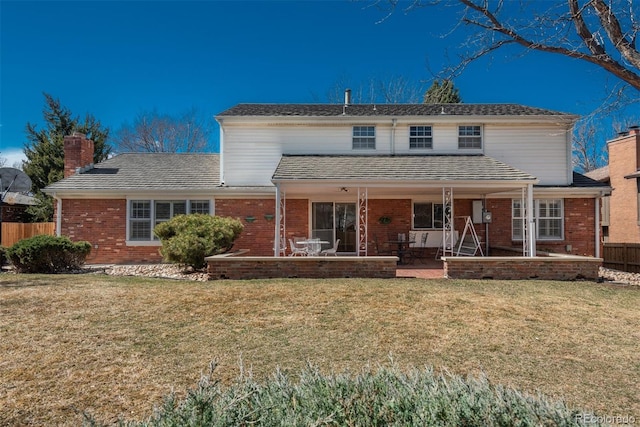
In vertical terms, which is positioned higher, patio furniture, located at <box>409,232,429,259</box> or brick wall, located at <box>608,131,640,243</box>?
brick wall, located at <box>608,131,640,243</box>

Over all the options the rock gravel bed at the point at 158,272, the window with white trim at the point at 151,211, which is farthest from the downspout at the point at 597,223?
the window with white trim at the point at 151,211

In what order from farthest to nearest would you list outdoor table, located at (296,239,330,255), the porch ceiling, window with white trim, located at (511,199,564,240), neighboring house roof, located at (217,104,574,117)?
neighboring house roof, located at (217,104,574,117)
window with white trim, located at (511,199,564,240)
outdoor table, located at (296,239,330,255)
the porch ceiling

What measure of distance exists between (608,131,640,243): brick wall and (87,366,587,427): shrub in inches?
839

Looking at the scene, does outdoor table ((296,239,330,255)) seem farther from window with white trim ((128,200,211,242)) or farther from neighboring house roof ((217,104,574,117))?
neighboring house roof ((217,104,574,117))

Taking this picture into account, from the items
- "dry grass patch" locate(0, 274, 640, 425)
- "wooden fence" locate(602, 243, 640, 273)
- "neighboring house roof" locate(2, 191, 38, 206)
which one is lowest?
"dry grass patch" locate(0, 274, 640, 425)

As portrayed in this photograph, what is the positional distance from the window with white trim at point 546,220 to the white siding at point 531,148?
0.95m

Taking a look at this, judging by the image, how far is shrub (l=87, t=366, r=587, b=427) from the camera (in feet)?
6.91

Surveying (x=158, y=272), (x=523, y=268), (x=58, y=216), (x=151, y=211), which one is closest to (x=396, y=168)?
(x=523, y=268)

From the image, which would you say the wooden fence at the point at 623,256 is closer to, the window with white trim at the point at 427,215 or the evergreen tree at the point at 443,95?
the window with white trim at the point at 427,215

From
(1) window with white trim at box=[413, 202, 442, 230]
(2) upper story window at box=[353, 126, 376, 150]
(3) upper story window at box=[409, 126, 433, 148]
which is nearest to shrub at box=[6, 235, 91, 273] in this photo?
(2) upper story window at box=[353, 126, 376, 150]

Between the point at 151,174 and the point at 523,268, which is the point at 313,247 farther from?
the point at 151,174

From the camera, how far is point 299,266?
10.1 metres

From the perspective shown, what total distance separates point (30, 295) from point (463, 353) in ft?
27.2

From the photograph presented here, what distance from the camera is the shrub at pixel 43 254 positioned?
35.8 feet
